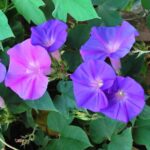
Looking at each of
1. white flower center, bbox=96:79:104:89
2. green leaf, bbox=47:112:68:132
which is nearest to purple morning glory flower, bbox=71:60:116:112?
white flower center, bbox=96:79:104:89

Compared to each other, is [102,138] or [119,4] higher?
[119,4]

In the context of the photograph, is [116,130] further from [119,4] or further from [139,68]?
[119,4]

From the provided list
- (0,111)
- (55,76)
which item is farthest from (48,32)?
(0,111)

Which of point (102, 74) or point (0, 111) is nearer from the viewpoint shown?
point (102, 74)

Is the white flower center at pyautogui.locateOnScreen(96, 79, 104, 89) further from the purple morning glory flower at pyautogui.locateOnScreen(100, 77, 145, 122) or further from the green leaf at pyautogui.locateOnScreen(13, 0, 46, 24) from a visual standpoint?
the green leaf at pyautogui.locateOnScreen(13, 0, 46, 24)

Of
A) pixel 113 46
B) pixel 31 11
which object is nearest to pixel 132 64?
pixel 113 46

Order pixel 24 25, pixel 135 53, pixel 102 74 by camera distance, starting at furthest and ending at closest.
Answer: pixel 24 25
pixel 135 53
pixel 102 74

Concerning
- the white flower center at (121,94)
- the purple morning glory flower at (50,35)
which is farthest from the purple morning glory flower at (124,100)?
the purple morning glory flower at (50,35)
